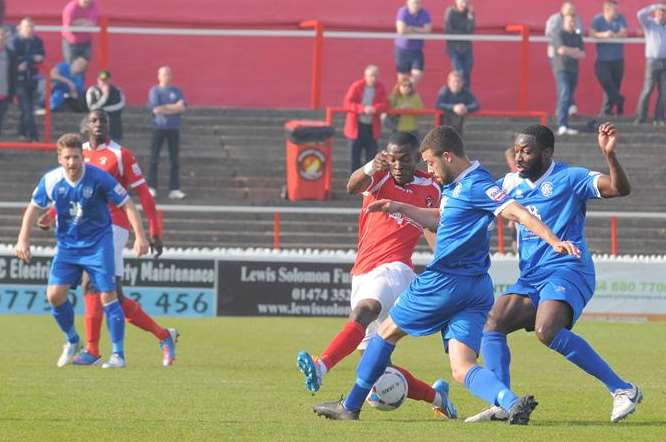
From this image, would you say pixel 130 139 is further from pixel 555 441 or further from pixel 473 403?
pixel 555 441

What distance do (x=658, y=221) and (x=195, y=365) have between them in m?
12.0

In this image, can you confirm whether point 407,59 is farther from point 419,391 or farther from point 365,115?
point 419,391

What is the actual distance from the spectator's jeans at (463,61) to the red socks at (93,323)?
13.4 meters

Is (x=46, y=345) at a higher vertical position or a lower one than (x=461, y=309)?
lower

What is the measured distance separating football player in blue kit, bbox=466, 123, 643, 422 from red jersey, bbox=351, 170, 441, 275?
2.74 feet

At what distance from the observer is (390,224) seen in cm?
1165

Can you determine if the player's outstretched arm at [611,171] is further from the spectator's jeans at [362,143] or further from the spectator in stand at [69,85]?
the spectator in stand at [69,85]

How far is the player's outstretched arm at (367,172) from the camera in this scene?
35.1 ft

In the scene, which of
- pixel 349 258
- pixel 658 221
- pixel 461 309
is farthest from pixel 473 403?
pixel 658 221

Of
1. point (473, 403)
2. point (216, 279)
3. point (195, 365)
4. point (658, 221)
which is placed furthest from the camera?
point (658, 221)

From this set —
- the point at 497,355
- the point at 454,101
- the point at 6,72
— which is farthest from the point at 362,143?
the point at 497,355

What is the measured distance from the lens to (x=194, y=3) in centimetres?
3036

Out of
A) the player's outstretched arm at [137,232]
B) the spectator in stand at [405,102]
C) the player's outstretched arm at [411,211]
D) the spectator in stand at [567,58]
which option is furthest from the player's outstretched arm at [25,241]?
the spectator in stand at [567,58]

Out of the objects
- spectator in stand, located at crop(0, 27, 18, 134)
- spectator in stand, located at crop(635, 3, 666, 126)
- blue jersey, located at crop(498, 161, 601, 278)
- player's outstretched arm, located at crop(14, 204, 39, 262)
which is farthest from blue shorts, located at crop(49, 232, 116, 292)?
spectator in stand, located at crop(635, 3, 666, 126)
